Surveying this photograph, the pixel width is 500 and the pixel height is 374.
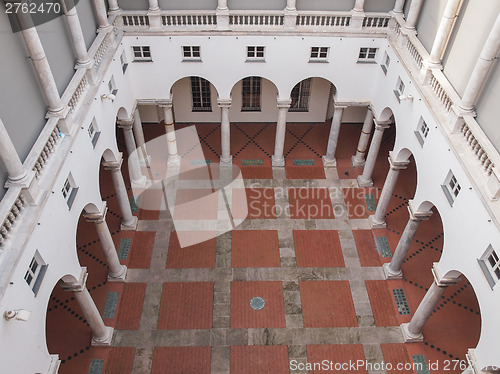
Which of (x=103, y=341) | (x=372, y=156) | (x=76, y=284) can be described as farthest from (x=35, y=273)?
(x=372, y=156)

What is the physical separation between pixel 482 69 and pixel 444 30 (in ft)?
12.7

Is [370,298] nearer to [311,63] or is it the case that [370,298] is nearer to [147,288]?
[147,288]

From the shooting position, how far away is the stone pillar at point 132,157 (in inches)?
1009

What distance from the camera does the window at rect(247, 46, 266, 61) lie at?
2563 centimetres

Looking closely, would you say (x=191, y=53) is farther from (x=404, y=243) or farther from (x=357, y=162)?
(x=404, y=243)

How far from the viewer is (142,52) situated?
2517 cm

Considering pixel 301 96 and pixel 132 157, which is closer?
pixel 132 157

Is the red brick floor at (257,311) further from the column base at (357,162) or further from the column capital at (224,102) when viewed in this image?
the column base at (357,162)

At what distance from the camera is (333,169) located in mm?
30422

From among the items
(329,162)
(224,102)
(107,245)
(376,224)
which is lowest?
(376,224)

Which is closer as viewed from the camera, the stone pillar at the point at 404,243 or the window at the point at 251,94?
the stone pillar at the point at 404,243

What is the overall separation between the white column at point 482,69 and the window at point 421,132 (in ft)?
10.7

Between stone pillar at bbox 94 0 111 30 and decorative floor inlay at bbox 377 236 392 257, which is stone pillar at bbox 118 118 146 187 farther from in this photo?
decorative floor inlay at bbox 377 236 392 257

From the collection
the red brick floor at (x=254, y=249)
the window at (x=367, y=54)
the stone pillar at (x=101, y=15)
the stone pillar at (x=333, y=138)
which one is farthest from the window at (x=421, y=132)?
the stone pillar at (x=101, y=15)
